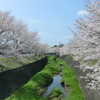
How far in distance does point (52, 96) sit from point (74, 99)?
3.39m

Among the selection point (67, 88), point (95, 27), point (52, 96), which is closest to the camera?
point (95, 27)

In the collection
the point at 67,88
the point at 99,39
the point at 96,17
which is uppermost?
the point at 96,17

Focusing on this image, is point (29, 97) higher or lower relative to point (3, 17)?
lower

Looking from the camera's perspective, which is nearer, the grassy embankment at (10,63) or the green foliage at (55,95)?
the green foliage at (55,95)

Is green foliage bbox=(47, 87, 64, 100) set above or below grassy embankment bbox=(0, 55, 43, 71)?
below

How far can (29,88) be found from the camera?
26.8 m

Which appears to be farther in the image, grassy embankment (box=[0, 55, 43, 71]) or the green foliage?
grassy embankment (box=[0, 55, 43, 71])

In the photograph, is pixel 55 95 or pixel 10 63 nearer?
pixel 55 95

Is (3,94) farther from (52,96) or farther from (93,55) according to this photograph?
(93,55)

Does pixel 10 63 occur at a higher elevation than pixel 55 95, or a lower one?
higher

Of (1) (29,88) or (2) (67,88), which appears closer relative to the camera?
(1) (29,88)

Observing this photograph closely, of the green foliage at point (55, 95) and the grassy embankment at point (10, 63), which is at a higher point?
the grassy embankment at point (10, 63)

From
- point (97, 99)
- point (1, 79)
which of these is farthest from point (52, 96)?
point (97, 99)

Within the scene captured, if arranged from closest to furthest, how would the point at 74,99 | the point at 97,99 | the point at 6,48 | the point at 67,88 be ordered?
the point at 97,99, the point at 74,99, the point at 6,48, the point at 67,88
